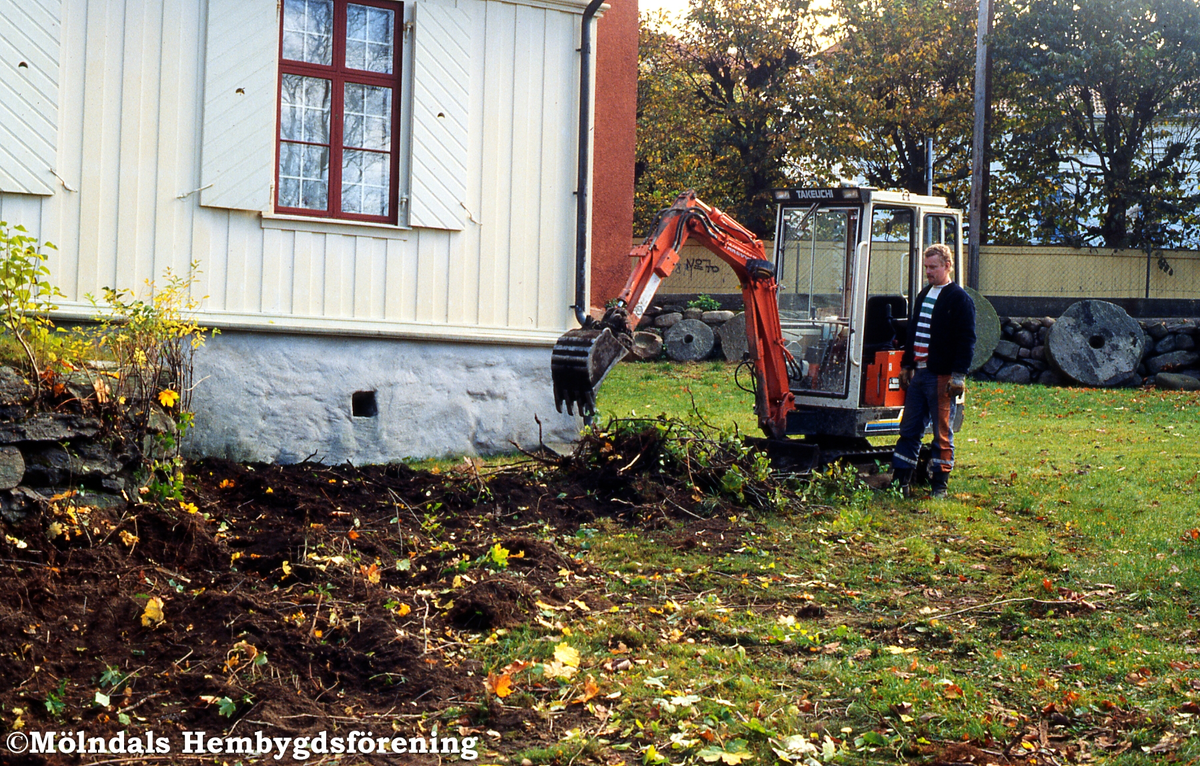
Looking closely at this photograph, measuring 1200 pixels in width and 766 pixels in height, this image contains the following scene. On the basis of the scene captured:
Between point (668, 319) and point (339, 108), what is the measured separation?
42.8 feet

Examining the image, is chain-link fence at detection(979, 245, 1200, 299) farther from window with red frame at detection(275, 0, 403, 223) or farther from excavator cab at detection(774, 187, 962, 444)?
window with red frame at detection(275, 0, 403, 223)

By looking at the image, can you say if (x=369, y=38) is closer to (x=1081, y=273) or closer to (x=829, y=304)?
(x=829, y=304)

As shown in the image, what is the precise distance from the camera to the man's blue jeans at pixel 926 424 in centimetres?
909

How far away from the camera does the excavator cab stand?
9562 mm

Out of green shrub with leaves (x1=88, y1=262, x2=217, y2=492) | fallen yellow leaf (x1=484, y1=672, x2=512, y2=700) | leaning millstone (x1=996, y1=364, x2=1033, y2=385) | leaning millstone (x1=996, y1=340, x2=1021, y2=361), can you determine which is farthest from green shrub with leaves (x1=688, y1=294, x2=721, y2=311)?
fallen yellow leaf (x1=484, y1=672, x2=512, y2=700)

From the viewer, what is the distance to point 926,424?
9195 mm

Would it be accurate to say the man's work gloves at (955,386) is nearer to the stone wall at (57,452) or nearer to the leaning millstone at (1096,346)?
the stone wall at (57,452)

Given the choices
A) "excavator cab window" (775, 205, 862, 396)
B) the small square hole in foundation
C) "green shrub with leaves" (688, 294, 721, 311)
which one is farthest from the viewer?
"green shrub with leaves" (688, 294, 721, 311)

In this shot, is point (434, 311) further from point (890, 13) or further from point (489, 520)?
point (890, 13)

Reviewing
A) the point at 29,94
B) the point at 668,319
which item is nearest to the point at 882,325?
the point at 29,94

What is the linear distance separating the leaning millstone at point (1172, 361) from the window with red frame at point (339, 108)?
15.4m

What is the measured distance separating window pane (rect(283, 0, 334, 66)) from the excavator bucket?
3.45m

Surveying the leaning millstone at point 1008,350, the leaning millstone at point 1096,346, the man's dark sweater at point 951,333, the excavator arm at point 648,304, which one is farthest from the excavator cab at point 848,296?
the leaning millstone at point 1008,350

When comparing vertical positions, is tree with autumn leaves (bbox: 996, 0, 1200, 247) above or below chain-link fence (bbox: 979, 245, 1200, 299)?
above
